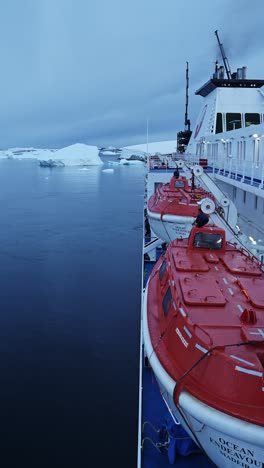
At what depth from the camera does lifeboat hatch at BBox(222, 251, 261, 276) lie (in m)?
6.69

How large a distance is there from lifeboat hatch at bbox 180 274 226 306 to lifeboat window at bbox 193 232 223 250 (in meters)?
1.64

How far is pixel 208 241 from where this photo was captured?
26.2 feet

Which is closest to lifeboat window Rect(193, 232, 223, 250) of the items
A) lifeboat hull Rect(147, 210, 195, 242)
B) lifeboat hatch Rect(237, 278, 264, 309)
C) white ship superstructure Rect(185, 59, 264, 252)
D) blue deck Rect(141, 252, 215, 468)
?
lifeboat hatch Rect(237, 278, 264, 309)

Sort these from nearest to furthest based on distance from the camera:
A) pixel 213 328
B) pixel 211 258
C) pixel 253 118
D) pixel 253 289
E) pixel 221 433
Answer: pixel 221 433 → pixel 213 328 → pixel 253 289 → pixel 211 258 → pixel 253 118

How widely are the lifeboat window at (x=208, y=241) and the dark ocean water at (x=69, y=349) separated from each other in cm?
432

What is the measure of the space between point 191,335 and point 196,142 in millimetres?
25470

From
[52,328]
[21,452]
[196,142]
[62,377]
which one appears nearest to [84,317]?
[52,328]

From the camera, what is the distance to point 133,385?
32.6 ft

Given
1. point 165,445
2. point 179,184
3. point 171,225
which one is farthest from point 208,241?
point 179,184

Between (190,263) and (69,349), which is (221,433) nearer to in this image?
(190,263)

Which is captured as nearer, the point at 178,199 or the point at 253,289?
the point at 253,289

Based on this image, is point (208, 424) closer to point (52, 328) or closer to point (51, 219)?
point (52, 328)

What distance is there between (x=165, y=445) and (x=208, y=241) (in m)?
3.91

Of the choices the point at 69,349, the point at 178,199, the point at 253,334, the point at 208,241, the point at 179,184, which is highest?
the point at 179,184
